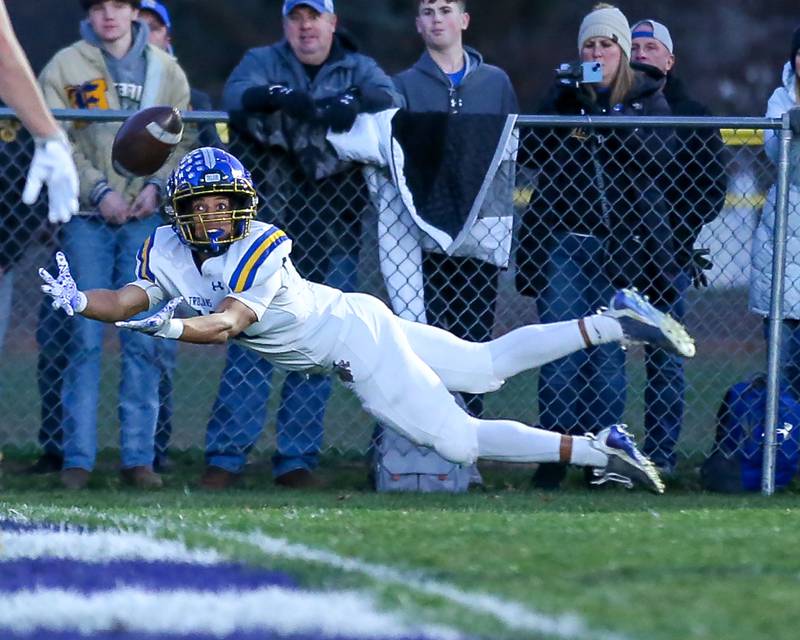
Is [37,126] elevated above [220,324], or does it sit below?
above

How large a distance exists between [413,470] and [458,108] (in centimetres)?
164

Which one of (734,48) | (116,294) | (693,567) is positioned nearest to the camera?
(693,567)

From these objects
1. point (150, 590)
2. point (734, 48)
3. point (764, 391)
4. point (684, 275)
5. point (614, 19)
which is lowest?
point (150, 590)

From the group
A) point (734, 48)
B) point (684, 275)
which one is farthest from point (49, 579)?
point (734, 48)

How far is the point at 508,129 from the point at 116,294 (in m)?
2.03

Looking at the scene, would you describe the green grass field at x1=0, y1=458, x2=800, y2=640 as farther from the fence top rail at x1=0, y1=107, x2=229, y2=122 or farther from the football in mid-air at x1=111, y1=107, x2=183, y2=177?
the fence top rail at x1=0, y1=107, x2=229, y2=122

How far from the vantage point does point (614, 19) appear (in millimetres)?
7672

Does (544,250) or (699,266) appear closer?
(544,250)

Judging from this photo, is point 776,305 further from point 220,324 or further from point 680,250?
point 220,324

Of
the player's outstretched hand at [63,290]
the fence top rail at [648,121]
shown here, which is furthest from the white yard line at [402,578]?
the fence top rail at [648,121]

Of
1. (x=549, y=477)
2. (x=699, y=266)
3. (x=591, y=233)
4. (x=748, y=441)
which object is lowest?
(x=549, y=477)

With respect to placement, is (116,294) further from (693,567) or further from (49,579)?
(693,567)

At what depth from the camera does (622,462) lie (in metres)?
6.53

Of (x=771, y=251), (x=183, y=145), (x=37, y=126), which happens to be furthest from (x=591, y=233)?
(x=37, y=126)
